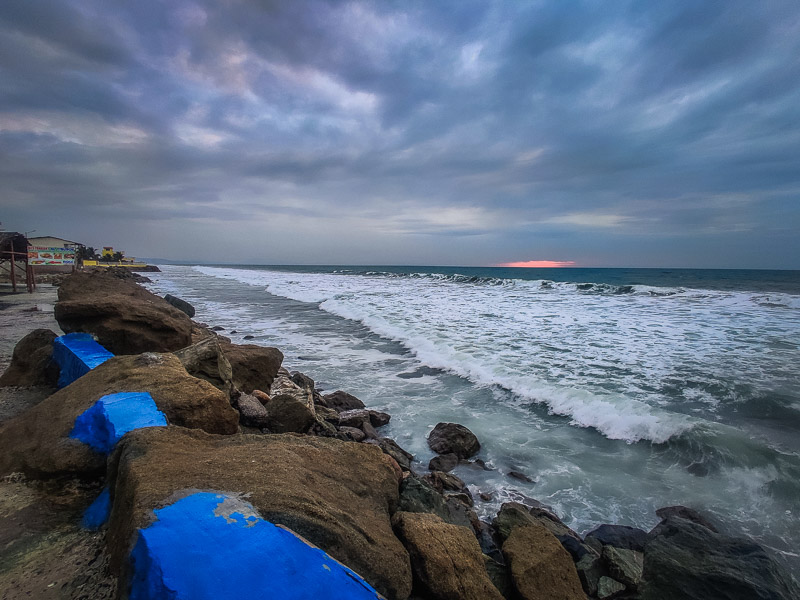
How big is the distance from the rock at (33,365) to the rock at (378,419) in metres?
4.02

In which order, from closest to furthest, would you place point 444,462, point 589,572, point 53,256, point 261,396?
point 589,572 < point 444,462 < point 261,396 < point 53,256

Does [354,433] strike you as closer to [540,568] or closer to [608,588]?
[540,568]

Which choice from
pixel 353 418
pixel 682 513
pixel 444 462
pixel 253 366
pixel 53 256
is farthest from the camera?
pixel 53 256

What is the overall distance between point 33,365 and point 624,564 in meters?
6.69

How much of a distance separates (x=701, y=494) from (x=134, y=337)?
7069 mm

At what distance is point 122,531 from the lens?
1612mm

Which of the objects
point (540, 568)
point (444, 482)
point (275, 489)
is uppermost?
point (275, 489)

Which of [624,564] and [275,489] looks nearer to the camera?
[275,489]

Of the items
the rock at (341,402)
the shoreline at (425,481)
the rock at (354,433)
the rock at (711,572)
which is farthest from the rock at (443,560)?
the rock at (341,402)

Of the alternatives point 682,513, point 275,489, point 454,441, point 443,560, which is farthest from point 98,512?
point 682,513

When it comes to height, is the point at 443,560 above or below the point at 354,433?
above

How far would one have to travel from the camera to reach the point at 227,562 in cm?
132

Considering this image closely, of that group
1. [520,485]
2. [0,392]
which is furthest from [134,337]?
[520,485]

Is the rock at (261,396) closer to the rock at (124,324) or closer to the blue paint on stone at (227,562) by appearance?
the rock at (124,324)
